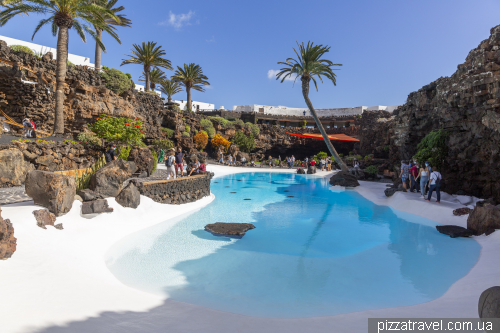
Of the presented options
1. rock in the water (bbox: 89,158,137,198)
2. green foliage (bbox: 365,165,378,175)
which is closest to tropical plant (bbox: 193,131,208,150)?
green foliage (bbox: 365,165,378,175)

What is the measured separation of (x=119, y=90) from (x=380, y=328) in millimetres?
22855

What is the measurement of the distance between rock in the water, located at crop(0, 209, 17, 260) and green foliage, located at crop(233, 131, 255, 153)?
30708 millimetres

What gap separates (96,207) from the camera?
6.89 m

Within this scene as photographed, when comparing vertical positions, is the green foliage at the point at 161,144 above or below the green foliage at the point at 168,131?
below

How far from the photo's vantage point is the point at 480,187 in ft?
34.7

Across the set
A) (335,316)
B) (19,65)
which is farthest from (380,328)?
(19,65)

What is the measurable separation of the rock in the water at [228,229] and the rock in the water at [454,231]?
585 centimetres

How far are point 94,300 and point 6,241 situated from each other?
79.3 inches

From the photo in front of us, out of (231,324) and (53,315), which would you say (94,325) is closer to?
(53,315)

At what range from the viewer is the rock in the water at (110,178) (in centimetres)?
739

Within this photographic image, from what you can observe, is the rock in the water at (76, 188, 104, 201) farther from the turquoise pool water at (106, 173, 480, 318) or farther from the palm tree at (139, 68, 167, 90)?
the palm tree at (139, 68, 167, 90)

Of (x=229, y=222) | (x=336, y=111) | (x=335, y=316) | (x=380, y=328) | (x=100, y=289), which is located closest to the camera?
(x=380, y=328)

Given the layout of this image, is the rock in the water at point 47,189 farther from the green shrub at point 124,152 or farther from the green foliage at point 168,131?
the green foliage at point 168,131

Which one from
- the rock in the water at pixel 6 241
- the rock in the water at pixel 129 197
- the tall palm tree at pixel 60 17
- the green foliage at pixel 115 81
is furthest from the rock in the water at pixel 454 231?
the green foliage at pixel 115 81
